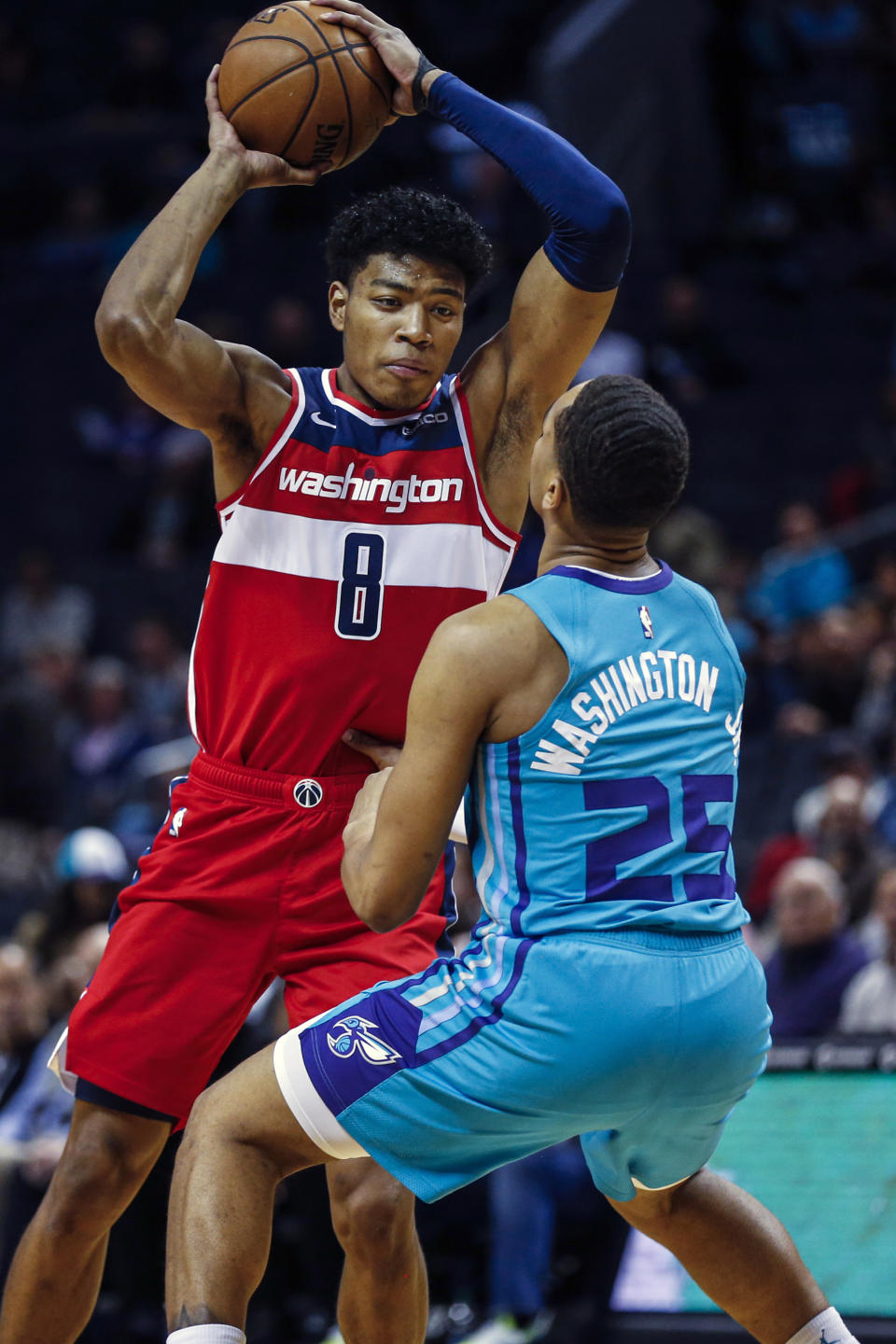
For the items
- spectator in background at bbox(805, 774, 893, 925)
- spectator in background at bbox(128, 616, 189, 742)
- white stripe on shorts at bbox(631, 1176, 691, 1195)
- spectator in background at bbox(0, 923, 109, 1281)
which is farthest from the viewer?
spectator in background at bbox(128, 616, 189, 742)

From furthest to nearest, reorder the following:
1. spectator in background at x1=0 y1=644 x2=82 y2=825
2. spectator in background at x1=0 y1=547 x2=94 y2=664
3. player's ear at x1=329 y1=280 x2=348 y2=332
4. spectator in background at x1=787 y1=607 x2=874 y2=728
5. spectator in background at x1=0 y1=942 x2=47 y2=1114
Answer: spectator in background at x1=0 y1=547 x2=94 y2=664, spectator in background at x1=0 y1=644 x2=82 y2=825, spectator in background at x1=787 y1=607 x2=874 y2=728, spectator in background at x1=0 y1=942 x2=47 y2=1114, player's ear at x1=329 y1=280 x2=348 y2=332

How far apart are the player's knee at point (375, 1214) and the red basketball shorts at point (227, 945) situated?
381 millimetres

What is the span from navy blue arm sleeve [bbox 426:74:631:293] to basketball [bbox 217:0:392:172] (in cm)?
22

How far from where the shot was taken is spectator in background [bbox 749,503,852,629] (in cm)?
1166

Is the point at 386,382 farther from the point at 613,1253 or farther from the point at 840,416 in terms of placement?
the point at 840,416

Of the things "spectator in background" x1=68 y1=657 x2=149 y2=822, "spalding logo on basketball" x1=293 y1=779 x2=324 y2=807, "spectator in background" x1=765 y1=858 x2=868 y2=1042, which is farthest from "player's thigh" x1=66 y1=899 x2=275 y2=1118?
"spectator in background" x1=68 y1=657 x2=149 y2=822

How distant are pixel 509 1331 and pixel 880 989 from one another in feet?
6.22

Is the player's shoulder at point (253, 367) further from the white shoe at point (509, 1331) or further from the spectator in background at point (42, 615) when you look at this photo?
the spectator in background at point (42, 615)

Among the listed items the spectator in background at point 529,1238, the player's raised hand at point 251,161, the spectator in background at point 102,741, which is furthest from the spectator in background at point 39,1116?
the spectator in background at point 102,741

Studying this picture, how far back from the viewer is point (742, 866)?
9234 millimetres

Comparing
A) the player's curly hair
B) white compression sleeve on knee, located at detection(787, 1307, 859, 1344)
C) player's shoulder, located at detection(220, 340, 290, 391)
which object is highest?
the player's curly hair

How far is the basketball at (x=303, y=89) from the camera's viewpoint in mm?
4070

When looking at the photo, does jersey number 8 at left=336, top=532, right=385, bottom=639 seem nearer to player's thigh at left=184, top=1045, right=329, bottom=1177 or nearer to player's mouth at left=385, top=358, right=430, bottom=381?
player's mouth at left=385, top=358, right=430, bottom=381

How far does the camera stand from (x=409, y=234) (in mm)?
4109
